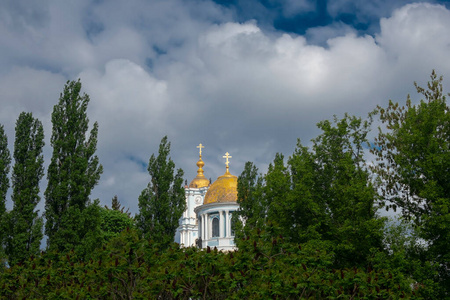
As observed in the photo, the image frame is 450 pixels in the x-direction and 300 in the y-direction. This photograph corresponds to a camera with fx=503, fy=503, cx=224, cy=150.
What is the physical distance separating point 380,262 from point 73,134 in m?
17.3

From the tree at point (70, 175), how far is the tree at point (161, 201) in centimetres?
583

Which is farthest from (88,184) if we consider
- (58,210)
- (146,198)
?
(146,198)

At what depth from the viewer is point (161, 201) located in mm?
32344

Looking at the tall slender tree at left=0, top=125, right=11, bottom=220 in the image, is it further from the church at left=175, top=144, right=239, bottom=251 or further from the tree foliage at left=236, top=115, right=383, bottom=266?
the church at left=175, top=144, right=239, bottom=251

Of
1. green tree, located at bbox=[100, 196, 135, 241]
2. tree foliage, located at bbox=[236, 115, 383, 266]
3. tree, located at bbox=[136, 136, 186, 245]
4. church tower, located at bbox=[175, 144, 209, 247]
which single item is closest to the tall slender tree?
tree, located at bbox=[136, 136, 186, 245]

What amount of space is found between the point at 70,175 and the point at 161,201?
7697 mm

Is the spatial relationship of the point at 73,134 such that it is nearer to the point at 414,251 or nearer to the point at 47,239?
the point at 47,239

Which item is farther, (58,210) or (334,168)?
(58,210)

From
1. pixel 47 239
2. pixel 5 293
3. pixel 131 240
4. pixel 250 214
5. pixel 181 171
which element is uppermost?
pixel 181 171

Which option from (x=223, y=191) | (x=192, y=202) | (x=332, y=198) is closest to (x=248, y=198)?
(x=332, y=198)

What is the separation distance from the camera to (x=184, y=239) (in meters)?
87.9

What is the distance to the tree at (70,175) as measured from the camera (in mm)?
25016

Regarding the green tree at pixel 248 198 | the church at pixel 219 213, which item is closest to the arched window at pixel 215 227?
the church at pixel 219 213

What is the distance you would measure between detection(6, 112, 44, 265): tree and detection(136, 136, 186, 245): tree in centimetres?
776
